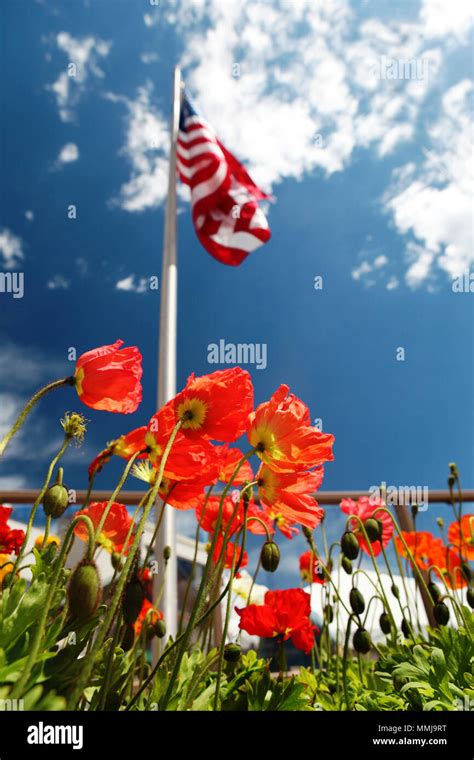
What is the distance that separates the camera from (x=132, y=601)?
39 centimetres

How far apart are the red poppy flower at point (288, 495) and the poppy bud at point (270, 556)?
78mm

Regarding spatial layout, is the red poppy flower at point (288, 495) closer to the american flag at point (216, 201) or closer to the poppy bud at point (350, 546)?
the poppy bud at point (350, 546)

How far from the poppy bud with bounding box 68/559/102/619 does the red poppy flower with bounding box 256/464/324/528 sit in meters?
0.19

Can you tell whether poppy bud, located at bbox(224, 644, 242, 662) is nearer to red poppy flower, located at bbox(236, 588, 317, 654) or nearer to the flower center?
red poppy flower, located at bbox(236, 588, 317, 654)

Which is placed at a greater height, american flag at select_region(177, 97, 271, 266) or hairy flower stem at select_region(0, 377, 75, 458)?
american flag at select_region(177, 97, 271, 266)

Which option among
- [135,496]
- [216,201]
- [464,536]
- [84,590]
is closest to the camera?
[84,590]

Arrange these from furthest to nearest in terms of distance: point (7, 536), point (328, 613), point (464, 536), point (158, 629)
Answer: point (464, 536) → point (328, 613) → point (158, 629) → point (7, 536)

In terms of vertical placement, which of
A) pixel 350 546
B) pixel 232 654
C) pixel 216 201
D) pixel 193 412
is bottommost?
pixel 232 654

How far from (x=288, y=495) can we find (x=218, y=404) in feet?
0.37

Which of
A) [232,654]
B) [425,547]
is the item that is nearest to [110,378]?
[232,654]

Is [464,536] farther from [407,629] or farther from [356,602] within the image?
[356,602]

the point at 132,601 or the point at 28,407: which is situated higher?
the point at 28,407

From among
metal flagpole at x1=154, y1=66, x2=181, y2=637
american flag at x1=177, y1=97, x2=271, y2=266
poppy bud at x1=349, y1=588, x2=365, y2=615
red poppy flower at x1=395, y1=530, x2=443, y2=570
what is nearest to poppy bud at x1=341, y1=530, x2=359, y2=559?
poppy bud at x1=349, y1=588, x2=365, y2=615

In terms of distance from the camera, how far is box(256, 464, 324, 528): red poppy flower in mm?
466
